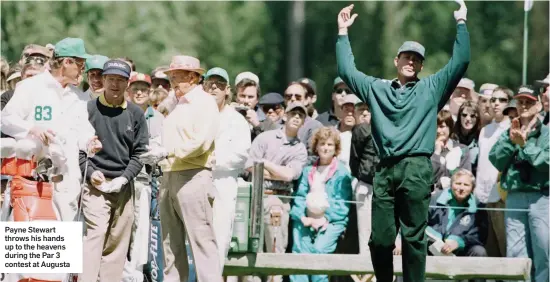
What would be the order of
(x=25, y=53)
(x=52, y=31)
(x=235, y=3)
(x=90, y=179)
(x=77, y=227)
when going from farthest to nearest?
1. (x=235, y=3)
2. (x=52, y=31)
3. (x=25, y=53)
4. (x=90, y=179)
5. (x=77, y=227)

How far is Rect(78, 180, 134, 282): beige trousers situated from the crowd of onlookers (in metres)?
1.01

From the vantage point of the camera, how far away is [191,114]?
12.7 m

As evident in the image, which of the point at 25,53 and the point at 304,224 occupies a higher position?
the point at 25,53

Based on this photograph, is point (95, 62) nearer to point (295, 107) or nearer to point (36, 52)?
point (36, 52)

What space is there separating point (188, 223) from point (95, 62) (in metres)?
1.92

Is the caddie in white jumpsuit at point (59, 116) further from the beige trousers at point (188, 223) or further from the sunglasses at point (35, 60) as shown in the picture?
the sunglasses at point (35, 60)

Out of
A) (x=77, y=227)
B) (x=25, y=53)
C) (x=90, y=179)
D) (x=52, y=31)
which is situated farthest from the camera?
(x=52, y=31)

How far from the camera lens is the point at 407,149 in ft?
38.2

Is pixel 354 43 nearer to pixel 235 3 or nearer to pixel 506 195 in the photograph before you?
pixel 235 3

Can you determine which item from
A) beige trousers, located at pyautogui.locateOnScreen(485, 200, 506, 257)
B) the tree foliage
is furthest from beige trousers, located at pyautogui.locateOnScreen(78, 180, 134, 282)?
the tree foliage

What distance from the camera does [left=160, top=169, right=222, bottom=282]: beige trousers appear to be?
1262 centimetres

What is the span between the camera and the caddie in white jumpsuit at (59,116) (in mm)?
12047

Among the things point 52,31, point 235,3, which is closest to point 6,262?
point 52,31

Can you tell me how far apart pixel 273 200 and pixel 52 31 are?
51.9ft
